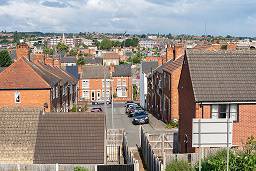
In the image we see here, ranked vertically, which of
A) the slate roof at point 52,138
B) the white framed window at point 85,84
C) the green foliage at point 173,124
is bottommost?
the green foliage at point 173,124

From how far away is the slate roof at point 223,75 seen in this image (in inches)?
1179

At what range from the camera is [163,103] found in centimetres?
5534

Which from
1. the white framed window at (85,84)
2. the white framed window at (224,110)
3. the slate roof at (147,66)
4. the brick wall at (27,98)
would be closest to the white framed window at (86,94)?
the white framed window at (85,84)

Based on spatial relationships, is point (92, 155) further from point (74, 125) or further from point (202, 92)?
point (202, 92)

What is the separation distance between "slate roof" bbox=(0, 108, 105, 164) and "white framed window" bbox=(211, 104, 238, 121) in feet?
23.7

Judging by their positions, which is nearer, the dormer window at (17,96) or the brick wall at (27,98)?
the brick wall at (27,98)

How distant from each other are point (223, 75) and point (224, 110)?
253 cm

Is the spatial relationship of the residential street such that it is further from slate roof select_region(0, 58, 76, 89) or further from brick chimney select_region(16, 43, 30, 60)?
brick chimney select_region(16, 43, 30, 60)

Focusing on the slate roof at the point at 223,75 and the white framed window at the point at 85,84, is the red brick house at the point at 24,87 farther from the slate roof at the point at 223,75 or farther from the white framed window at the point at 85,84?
the white framed window at the point at 85,84

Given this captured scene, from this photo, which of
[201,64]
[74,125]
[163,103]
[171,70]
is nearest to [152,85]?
[163,103]

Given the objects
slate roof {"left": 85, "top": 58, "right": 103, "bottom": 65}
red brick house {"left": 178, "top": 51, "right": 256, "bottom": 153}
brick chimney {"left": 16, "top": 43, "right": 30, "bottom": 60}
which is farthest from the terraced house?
red brick house {"left": 178, "top": 51, "right": 256, "bottom": 153}

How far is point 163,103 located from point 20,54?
56.5ft

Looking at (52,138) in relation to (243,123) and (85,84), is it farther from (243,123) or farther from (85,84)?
(85,84)

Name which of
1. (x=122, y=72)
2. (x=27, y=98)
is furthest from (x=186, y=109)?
(x=122, y=72)
